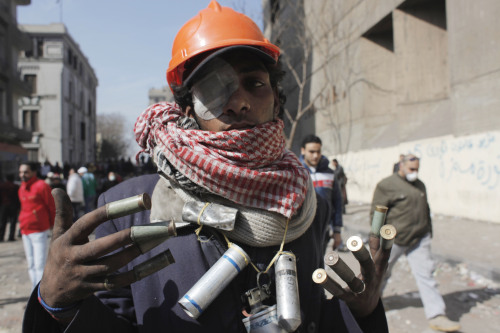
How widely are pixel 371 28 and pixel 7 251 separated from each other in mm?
13714

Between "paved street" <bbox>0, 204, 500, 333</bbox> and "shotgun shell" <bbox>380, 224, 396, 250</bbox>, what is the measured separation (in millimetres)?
3547

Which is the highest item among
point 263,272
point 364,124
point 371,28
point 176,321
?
point 371,28

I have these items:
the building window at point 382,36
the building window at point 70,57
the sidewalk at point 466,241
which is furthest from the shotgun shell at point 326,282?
the building window at point 70,57

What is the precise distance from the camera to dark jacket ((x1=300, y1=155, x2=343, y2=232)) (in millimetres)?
5418

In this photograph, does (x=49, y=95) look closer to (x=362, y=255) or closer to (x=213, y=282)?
(x=213, y=282)

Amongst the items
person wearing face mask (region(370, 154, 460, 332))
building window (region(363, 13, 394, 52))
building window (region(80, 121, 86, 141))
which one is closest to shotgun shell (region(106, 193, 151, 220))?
person wearing face mask (region(370, 154, 460, 332))

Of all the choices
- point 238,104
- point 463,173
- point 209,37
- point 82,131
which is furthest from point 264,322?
point 82,131

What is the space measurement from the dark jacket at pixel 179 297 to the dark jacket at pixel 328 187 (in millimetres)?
4111

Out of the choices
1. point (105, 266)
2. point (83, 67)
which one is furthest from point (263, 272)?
point (83, 67)

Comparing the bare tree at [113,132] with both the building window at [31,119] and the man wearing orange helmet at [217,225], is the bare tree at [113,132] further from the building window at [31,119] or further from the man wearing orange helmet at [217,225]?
the man wearing orange helmet at [217,225]

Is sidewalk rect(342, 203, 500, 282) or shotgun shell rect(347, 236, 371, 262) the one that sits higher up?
shotgun shell rect(347, 236, 371, 262)

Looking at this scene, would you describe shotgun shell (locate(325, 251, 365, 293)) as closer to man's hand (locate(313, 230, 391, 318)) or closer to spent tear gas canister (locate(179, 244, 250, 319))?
man's hand (locate(313, 230, 391, 318))

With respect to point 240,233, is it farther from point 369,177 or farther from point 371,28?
point 371,28

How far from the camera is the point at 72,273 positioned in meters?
0.91
